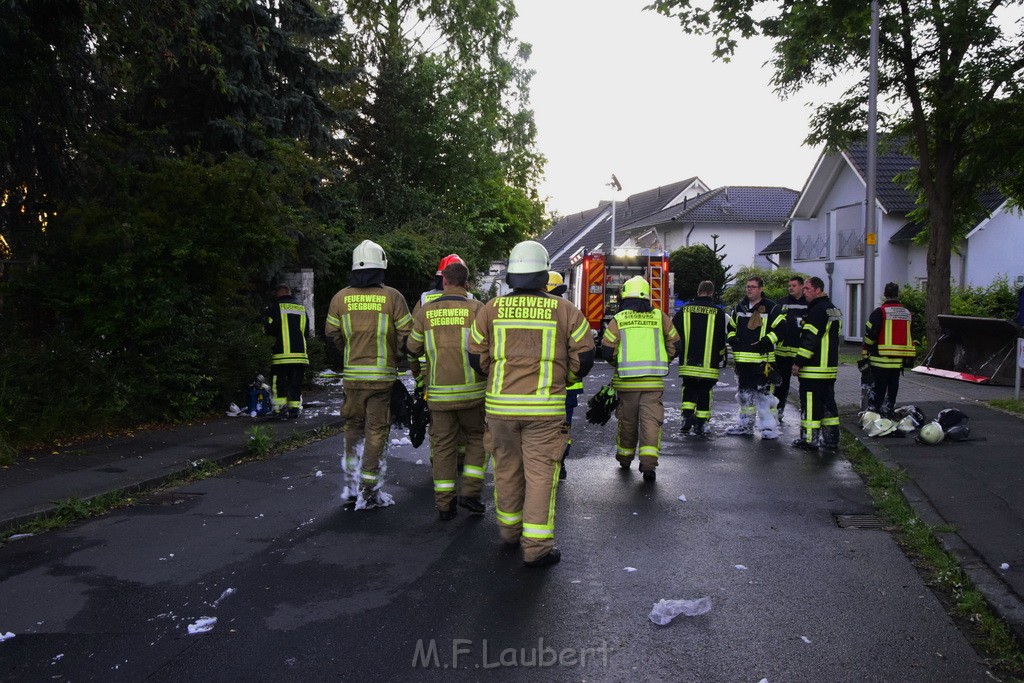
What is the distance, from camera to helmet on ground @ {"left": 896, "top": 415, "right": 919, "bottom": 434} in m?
10.6

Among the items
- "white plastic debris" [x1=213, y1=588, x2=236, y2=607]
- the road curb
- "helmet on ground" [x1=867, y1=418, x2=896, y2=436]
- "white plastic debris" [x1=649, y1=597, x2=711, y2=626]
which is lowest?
"white plastic debris" [x1=213, y1=588, x2=236, y2=607]

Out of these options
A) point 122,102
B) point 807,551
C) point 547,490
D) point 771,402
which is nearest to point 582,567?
point 547,490

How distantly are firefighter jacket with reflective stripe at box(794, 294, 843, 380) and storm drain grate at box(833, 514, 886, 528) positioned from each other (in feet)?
10.0

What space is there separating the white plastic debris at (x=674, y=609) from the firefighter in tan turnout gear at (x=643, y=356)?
11.1ft

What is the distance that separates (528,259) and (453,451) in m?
1.78

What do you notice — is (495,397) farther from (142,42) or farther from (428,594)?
(142,42)

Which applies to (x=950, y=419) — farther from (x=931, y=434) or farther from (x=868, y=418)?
(x=868, y=418)

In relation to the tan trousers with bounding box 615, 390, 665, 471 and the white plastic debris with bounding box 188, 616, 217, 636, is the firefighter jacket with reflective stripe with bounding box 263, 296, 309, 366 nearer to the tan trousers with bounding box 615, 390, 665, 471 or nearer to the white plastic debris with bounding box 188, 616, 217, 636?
the tan trousers with bounding box 615, 390, 665, 471

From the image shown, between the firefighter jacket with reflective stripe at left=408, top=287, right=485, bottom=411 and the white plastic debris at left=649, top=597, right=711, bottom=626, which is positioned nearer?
the white plastic debris at left=649, top=597, right=711, bottom=626

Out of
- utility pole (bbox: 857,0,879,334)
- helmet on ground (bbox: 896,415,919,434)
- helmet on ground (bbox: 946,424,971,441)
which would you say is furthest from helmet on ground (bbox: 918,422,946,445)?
utility pole (bbox: 857,0,879,334)

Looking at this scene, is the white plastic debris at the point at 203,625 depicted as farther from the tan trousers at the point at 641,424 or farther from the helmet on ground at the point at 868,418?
the helmet on ground at the point at 868,418

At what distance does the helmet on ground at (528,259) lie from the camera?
18.9ft

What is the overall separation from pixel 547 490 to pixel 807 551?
1834 millimetres

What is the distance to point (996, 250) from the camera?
92.2 ft
